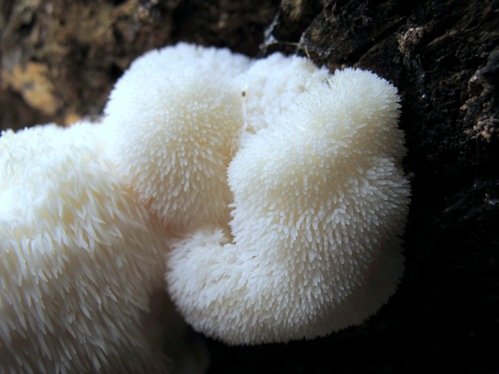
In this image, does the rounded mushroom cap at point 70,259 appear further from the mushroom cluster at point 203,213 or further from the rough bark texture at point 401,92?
the rough bark texture at point 401,92

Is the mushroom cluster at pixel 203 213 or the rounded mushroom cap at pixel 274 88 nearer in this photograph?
the mushroom cluster at pixel 203 213

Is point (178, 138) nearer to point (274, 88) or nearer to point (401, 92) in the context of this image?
point (274, 88)

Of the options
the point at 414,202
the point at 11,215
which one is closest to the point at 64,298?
the point at 11,215

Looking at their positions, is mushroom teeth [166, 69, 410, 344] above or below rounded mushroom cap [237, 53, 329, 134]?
below

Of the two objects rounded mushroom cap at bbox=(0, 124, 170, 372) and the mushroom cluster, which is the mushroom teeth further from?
rounded mushroom cap at bbox=(0, 124, 170, 372)

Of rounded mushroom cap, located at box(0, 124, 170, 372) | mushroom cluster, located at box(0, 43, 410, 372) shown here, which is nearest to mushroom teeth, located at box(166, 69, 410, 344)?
mushroom cluster, located at box(0, 43, 410, 372)

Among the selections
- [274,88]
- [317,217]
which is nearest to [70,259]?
[317,217]

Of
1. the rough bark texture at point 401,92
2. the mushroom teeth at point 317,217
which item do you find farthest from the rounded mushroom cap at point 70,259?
the rough bark texture at point 401,92
